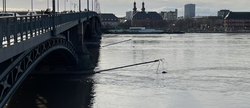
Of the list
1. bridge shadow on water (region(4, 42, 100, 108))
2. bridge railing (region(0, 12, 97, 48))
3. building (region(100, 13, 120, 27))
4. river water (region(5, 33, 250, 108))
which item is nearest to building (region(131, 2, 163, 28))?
building (region(100, 13, 120, 27))

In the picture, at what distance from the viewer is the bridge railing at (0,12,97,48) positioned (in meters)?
10.6

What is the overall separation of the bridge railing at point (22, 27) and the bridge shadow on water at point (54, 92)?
4480 millimetres

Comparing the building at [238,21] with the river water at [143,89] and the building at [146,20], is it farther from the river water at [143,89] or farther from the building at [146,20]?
the river water at [143,89]

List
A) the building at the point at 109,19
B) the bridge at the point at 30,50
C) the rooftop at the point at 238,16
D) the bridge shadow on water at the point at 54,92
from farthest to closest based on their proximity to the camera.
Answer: the building at the point at 109,19, the rooftop at the point at 238,16, the bridge shadow on water at the point at 54,92, the bridge at the point at 30,50

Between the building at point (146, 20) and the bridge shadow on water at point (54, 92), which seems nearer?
the bridge shadow on water at point (54, 92)

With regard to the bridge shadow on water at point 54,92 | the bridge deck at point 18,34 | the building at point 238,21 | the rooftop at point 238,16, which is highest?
the rooftop at point 238,16

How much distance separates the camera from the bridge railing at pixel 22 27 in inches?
418

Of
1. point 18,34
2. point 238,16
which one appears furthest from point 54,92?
point 238,16

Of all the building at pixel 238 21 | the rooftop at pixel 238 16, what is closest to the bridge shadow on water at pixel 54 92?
the building at pixel 238 21

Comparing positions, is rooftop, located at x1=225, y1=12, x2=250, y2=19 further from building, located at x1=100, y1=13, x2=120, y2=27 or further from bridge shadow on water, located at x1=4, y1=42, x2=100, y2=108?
bridge shadow on water, located at x1=4, y1=42, x2=100, y2=108

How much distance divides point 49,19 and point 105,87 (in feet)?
29.0

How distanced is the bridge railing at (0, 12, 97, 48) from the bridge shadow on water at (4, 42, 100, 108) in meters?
4.48

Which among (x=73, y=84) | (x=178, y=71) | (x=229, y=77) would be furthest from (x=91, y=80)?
(x=229, y=77)

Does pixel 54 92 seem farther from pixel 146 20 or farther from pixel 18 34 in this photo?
pixel 146 20
